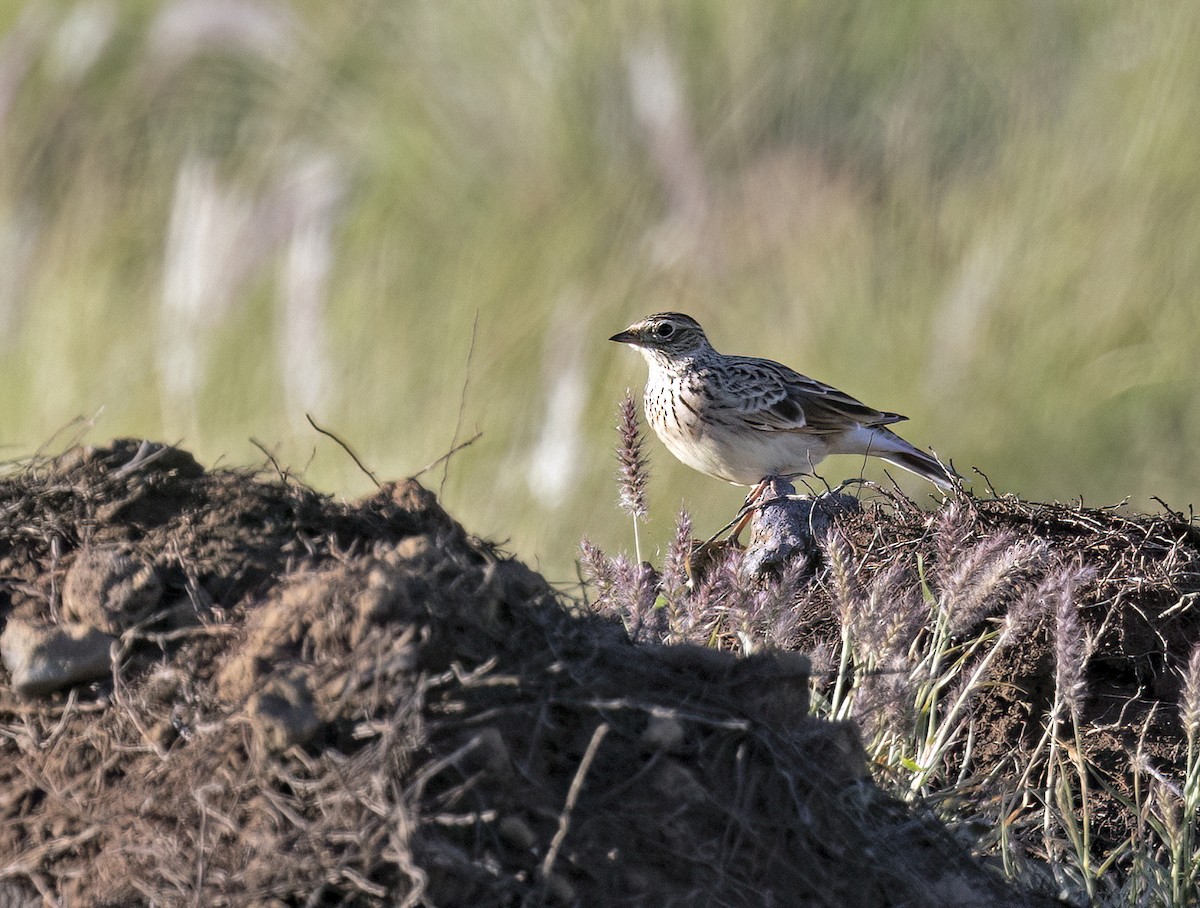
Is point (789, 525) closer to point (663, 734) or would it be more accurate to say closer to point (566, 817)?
point (663, 734)

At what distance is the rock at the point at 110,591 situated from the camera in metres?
3.01

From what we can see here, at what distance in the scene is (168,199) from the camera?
37.2ft

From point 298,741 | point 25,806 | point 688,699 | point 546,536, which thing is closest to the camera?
point 298,741

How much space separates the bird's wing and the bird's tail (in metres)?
0.12

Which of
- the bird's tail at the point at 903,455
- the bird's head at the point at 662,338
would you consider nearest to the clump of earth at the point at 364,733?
the bird's head at the point at 662,338

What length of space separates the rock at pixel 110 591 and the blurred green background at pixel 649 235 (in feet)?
21.2

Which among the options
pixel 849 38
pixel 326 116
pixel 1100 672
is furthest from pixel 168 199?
pixel 1100 672

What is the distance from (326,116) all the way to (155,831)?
8790 millimetres

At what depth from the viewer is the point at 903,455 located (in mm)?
8094

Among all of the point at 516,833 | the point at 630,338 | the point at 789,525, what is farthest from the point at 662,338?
the point at 516,833

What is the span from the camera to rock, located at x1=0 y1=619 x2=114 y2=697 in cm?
296

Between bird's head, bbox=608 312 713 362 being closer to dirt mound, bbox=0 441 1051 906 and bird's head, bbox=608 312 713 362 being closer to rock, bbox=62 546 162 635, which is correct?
dirt mound, bbox=0 441 1051 906

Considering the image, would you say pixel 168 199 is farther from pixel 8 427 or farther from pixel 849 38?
pixel 849 38

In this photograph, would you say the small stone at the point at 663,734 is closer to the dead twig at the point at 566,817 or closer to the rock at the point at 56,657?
the dead twig at the point at 566,817
